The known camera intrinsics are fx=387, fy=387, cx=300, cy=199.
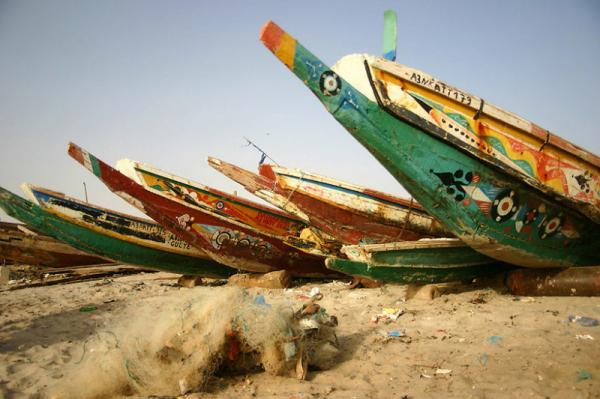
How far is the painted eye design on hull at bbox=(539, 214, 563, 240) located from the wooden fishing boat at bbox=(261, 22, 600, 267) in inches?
0.5

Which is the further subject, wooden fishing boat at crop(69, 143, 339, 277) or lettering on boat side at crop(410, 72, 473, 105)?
wooden fishing boat at crop(69, 143, 339, 277)

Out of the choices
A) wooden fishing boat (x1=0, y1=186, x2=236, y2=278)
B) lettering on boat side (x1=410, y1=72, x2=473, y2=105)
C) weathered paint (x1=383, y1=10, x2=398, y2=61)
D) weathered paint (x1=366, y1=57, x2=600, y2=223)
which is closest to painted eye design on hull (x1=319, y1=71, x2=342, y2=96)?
weathered paint (x1=366, y1=57, x2=600, y2=223)

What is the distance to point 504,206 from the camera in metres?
4.66

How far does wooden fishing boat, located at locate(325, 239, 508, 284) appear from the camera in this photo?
538 cm

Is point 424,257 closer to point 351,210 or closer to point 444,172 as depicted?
point 444,172

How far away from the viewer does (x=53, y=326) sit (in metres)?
5.16

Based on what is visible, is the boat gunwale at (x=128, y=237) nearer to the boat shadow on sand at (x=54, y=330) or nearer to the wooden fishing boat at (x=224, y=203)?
the wooden fishing boat at (x=224, y=203)

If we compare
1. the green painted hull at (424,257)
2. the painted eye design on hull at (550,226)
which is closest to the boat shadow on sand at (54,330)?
the green painted hull at (424,257)

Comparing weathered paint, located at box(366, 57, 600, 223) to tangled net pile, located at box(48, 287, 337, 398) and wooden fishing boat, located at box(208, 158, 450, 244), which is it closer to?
tangled net pile, located at box(48, 287, 337, 398)

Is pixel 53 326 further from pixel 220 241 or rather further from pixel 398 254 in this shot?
pixel 398 254

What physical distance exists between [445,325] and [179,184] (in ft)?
21.5

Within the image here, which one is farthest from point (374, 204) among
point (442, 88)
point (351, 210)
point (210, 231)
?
point (442, 88)

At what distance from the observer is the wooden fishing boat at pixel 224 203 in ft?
28.5

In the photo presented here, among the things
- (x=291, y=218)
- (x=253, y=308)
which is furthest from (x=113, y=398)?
(x=291, y=218)
